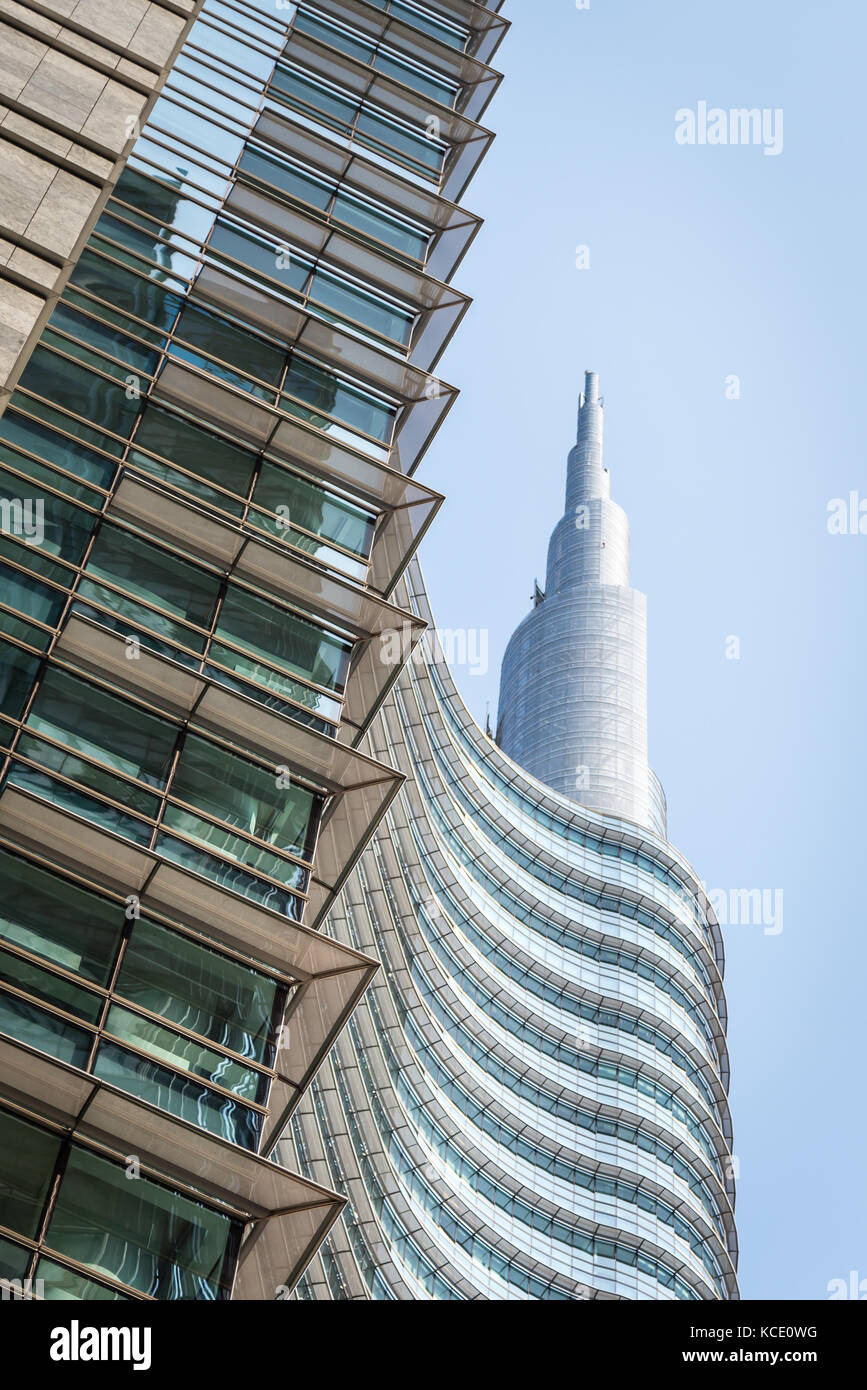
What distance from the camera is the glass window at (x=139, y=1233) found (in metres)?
13.1

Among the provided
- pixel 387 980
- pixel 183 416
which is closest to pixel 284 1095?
pixel 183 416

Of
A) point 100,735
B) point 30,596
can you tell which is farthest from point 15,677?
point 30,596

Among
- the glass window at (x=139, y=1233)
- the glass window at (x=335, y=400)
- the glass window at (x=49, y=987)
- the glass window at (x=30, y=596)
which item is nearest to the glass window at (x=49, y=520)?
the glass window at (x=30, y=596)

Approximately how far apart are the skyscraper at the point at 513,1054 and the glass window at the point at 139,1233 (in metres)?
27.1

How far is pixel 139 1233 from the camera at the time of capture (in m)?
13.5

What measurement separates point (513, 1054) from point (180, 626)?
62700 millimetres

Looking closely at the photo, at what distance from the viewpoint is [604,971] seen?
87.4m

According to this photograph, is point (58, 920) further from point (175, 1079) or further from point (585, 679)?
point (585, 679)

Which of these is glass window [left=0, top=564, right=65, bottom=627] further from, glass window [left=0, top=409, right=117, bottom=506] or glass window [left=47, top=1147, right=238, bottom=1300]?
glass window [left=47, top=1147, right=238, bottom=1300]

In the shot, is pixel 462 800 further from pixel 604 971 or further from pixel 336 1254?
pixel 336 1254

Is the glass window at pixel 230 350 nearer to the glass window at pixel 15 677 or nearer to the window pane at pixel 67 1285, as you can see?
the glass window at pixel 15 677

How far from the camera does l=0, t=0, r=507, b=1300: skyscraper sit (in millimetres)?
14039

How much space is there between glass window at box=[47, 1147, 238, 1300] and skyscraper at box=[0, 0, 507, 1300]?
0.03m

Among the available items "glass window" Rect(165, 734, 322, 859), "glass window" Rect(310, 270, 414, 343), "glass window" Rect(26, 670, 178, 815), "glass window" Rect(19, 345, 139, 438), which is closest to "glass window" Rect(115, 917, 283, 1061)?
"glass window" Rect(165, 734, 322, 859)
